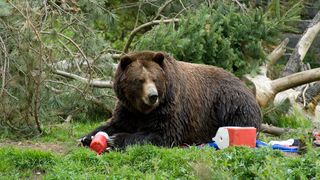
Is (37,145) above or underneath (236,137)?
underneath

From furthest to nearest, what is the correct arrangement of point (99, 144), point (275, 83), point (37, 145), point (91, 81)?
point (275, 83), point (91, 81), point (37, 145), point (99, 144)

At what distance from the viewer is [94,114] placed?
1019 centimetres

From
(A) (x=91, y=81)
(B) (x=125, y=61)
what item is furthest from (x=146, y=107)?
(A) (x=91, y=81)

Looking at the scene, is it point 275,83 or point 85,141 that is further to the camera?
point 275,83

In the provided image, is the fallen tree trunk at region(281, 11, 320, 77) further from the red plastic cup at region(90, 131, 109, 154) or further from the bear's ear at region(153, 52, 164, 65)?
the red plastic cup at region(90, 131, 109, 154)

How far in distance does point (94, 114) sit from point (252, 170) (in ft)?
16.8

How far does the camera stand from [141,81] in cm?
729

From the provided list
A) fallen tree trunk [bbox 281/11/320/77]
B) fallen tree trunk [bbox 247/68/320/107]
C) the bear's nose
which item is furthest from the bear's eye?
fallen tree trunk [bbox 281/11/320/77]

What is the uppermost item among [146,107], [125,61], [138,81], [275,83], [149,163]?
[125,61]

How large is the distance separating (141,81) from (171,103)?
1.63 feet

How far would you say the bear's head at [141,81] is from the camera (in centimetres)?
726

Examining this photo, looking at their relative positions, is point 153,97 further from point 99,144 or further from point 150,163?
point 150,163

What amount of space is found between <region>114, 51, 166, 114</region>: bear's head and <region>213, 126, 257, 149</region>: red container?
79cm

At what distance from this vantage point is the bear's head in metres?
7.26
